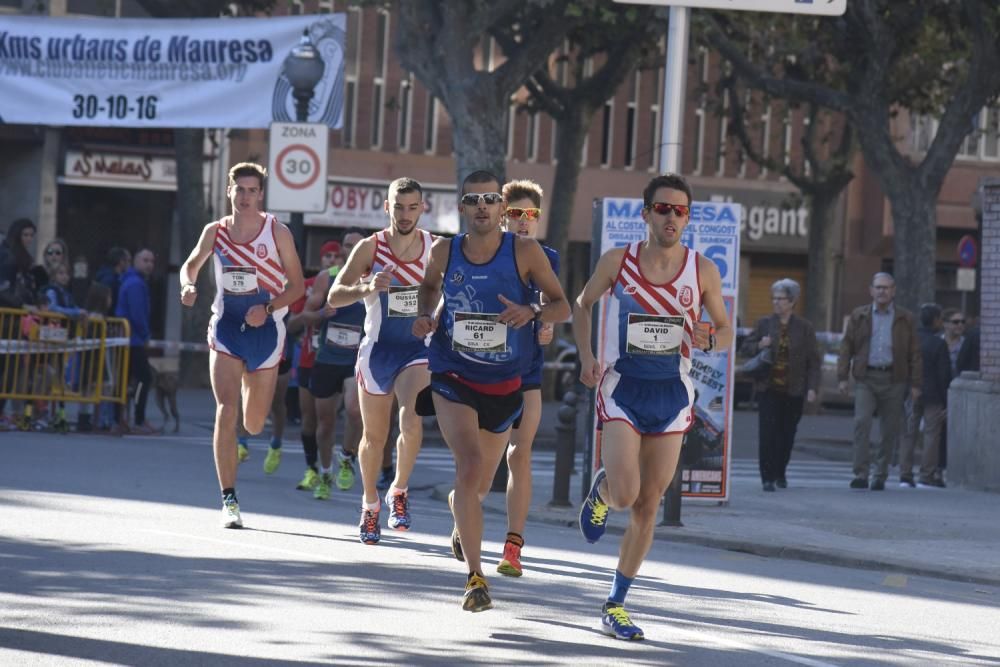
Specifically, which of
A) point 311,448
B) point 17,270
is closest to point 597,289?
point 311,448

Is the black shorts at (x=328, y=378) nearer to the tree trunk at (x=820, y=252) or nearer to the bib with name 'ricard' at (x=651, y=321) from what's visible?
the bib with name 'ricard' at (x=651, y=321)

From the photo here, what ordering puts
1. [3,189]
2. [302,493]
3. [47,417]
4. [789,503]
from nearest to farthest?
[302,493], [789,503], [47,417], [3,189]

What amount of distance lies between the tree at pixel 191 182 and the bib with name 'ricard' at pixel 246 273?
1740 cm

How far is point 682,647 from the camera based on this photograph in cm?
784

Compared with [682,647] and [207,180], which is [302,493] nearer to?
[682,647]

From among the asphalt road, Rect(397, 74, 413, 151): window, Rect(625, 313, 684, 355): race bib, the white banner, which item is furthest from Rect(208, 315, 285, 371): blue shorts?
Rect(397, 74, 413, 151): window

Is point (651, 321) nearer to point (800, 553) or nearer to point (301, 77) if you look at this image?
point (800, 553)

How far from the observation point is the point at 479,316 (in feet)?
27.7

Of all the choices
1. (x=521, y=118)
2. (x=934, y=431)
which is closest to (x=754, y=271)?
(x=521, y=118)

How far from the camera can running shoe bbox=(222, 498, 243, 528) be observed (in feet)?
36.4

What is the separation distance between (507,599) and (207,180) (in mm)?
29232

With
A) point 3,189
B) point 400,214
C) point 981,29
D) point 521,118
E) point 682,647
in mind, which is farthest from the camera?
point 521,118

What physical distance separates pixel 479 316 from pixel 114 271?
12631mm

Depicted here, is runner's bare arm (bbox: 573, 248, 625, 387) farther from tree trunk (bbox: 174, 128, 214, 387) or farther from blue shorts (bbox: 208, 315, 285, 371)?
tree trunk (bbox: 174, 128, 214, 387)
